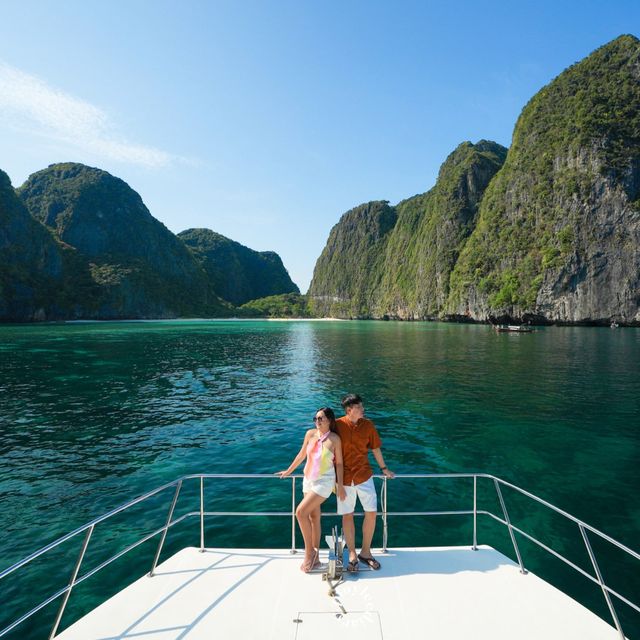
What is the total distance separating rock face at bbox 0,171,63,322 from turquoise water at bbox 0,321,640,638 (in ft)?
418

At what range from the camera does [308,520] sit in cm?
530

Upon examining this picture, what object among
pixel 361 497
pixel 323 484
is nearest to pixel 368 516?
pixel 361 497

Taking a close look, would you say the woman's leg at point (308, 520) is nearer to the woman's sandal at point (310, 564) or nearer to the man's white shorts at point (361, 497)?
the woman's sandal at point (310, 564)

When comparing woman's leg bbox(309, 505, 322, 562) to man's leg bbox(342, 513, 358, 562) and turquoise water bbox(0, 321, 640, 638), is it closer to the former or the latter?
man's leg bbox(342, 513, 358, 562)

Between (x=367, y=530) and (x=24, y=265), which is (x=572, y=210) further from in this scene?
(x=24, y=265)

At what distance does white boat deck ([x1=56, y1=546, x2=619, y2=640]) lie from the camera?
421 centimetres

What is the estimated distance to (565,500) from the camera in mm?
10805

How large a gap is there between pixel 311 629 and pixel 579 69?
16546cm

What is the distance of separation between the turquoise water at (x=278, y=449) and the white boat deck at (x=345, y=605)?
311 centimetres

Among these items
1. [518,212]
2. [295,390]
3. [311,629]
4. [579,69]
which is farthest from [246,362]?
[579,69]

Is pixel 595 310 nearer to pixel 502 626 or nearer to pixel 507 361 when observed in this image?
pixel 507 361

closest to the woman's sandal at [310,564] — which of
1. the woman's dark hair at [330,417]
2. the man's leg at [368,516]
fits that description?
the man's leg at [368,516]

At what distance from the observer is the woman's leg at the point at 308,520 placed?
5.16m

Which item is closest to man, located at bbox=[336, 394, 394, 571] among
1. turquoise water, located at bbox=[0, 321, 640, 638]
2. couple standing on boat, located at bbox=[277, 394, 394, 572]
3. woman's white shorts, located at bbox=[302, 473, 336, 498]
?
couple standing on boat, located at bbox=[277, 394, 394, 572]
